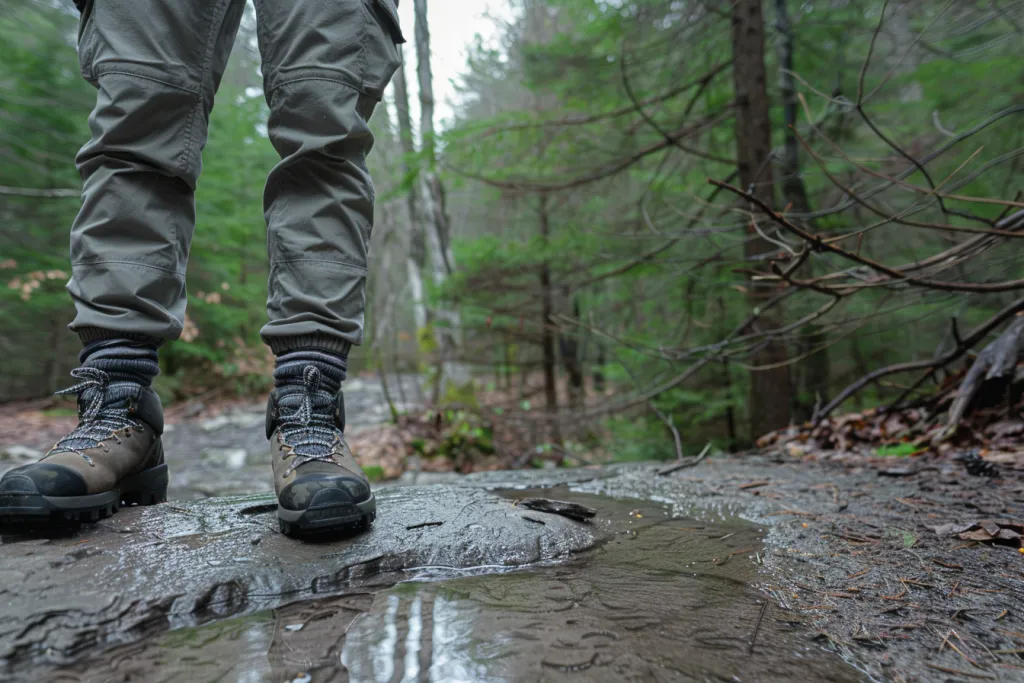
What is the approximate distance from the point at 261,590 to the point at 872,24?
6350 millimetres

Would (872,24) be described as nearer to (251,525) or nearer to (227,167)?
(251,525)

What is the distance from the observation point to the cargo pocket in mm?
1511

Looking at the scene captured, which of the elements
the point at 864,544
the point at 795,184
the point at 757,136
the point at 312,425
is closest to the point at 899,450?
the point at 864,544

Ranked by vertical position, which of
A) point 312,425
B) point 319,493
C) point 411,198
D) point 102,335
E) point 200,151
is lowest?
point 319,493

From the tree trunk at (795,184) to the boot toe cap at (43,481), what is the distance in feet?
14.9

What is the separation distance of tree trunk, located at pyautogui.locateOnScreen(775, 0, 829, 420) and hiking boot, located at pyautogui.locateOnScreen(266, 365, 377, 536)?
4.04 metres

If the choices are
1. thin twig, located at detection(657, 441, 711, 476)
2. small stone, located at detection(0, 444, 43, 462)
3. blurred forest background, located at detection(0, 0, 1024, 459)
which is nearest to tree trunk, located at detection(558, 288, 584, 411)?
blurred forest background, located at detection(0, 0, 1024, 459)

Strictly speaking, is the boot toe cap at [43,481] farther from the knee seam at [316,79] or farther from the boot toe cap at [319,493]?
the knee seam at [316,79]

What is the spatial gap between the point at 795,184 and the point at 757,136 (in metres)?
1.10

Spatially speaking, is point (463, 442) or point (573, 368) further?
point (573, 368)

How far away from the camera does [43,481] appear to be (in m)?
1.08

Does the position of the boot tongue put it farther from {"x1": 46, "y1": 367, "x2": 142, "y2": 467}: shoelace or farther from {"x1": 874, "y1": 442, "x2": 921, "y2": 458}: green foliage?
{"x1": 874, "y1": 442, "x2": 921, "y2": 458}: green foliage

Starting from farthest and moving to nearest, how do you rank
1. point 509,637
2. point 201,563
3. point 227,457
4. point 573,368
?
point 573,368, point 227,457, point 201,563, point 509,637

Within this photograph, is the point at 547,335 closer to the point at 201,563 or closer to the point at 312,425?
the point at 312,425
